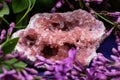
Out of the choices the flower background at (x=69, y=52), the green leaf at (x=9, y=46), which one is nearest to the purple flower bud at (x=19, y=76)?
the flower background at (x=69, y=52)

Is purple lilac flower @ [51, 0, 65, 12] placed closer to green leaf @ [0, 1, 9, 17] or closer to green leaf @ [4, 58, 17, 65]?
green leaf @ [0, 1, 9, 17]

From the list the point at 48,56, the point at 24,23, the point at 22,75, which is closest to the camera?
the point at 22,75

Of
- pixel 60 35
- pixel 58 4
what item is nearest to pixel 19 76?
pixel 60 35

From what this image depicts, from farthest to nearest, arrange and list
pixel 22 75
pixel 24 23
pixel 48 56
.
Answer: pixel 24 23 → pixel 48 56 → pixel 22 75

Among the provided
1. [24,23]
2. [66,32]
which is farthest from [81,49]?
[24,23]

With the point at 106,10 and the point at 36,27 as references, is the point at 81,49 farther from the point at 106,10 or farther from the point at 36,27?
the point at 106,10

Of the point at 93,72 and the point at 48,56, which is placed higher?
the point at 48,56

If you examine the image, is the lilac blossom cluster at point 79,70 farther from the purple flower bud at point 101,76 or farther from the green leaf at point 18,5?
the green leaf at point 18,5
